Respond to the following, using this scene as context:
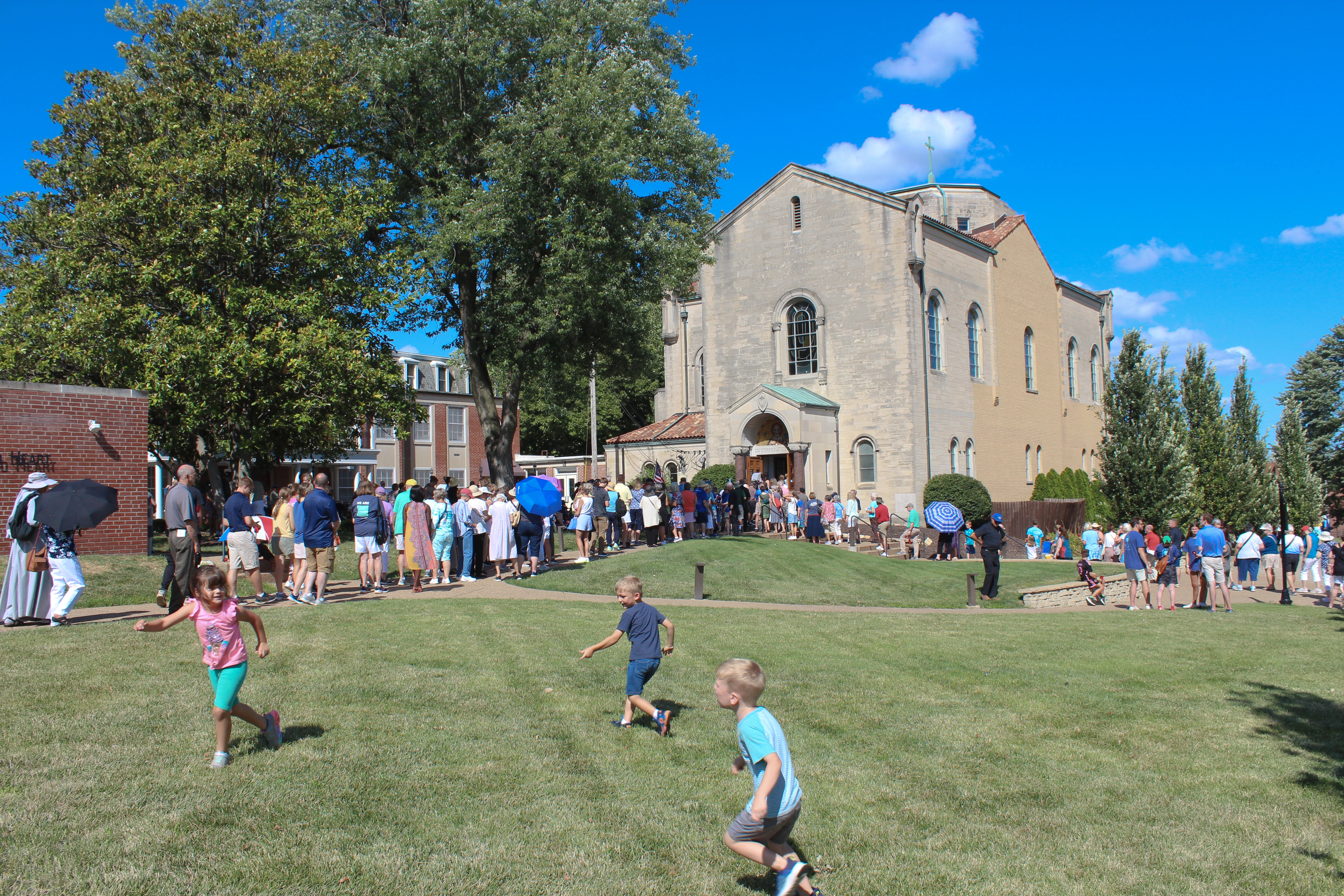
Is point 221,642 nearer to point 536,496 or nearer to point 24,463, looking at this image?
point 536,496

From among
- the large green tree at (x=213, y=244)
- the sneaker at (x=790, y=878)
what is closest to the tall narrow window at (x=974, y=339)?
the large green tree at (x=213, y=244)

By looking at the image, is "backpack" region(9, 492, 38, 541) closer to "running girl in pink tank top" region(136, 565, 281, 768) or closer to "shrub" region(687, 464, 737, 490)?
"running girl in pink tank top" region(136, 565, 281, 768)

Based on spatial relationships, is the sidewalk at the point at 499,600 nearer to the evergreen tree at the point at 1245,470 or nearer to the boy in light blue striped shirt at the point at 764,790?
the boy in light blue striped shirt at the point at 764,790

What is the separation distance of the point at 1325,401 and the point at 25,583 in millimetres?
60150

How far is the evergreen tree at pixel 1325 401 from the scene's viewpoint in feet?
165

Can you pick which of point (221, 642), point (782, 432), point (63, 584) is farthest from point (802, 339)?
point (221, 642)

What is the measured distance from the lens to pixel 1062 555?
31078 mm

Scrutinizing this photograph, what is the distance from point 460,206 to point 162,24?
10.1 meters

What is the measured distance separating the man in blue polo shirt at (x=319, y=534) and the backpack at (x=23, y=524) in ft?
11.2

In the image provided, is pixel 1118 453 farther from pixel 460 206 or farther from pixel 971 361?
pixel 460 206

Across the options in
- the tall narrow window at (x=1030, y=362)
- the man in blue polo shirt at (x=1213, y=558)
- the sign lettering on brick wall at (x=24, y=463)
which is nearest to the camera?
the sign lettering on brick wall at (x=24, y=463)

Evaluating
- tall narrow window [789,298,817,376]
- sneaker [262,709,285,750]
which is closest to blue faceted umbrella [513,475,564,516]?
sneaker [262,709,285,750]

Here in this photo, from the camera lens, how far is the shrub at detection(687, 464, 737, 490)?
107 feet

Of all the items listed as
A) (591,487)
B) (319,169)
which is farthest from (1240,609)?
(319,169)
